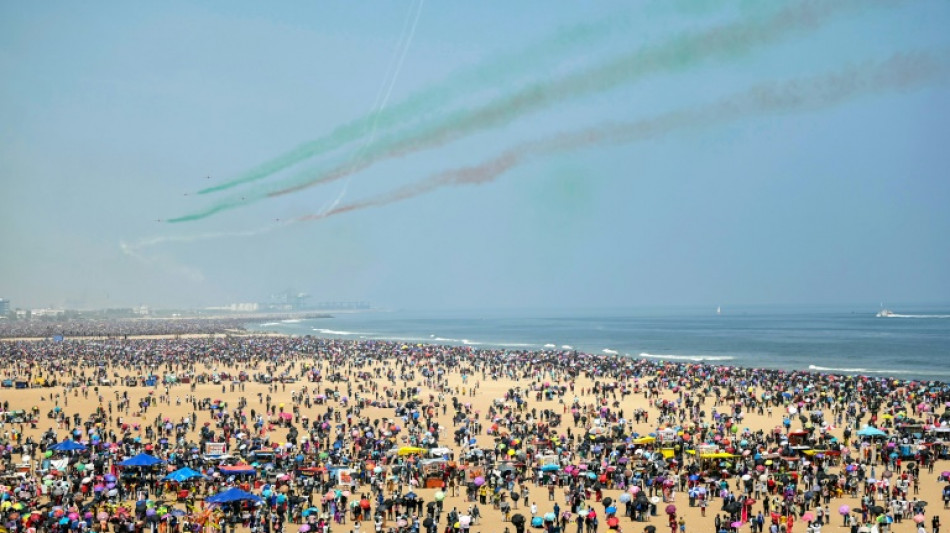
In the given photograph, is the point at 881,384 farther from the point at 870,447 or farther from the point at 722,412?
the point at 870,447

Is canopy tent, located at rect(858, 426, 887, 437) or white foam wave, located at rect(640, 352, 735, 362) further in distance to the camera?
white foam wave, located at rect(640, 352, 735, 362)

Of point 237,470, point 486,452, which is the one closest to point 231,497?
point 237,470

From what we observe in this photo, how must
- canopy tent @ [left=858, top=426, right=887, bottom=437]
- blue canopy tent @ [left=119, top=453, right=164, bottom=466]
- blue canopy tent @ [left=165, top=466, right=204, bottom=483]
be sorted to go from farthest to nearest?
canopy tent @ [left=858, top=426, right=887, bottom=437] → blue canopy tent @ [left=119, top=453, right=164, bottom=466] → blue canopy tent @ [left=165, top=466, right=204, bottom=483]

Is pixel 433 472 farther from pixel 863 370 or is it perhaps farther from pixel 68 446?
pixel 863 370

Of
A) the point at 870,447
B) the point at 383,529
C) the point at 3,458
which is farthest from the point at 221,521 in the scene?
the point at 870,447

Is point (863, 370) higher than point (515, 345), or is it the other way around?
point (863, 370)

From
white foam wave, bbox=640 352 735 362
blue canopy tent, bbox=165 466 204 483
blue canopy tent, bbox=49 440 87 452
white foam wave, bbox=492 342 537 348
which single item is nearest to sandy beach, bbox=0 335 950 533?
blue canopy tent, bbox=49 440 87 452

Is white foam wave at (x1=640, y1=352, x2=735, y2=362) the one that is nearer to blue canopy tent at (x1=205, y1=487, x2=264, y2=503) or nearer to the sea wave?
the sea wave

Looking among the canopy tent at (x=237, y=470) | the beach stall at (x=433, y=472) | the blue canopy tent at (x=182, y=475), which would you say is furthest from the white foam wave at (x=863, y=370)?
the blue canopy tent at (x=182, y=475)

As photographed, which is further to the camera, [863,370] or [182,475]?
[863,370]
